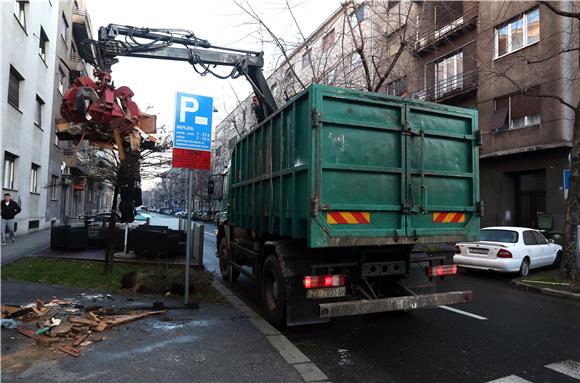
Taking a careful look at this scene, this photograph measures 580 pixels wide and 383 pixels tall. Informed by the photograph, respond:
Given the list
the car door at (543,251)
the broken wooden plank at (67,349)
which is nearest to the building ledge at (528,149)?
the car door at (543,251)

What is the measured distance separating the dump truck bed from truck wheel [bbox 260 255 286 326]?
0.51 m

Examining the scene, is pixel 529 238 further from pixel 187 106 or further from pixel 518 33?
pixel 518 33

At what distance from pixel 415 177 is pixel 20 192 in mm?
16624

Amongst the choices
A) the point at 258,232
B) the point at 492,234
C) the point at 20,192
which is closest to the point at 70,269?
the point at 258,232

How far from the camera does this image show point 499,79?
1934 centimetres

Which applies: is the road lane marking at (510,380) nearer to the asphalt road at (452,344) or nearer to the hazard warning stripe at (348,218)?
the asphalt road at (452,344)

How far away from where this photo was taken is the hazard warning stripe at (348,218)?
16.8ft

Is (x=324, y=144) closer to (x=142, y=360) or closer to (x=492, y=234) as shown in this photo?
(x=142, y=360)

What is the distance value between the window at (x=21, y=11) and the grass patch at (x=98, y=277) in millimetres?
10803

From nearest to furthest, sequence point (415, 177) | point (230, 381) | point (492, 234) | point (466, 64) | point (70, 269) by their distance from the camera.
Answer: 1. point (230, 381)
2. point (415, 177)
3. point (70, 269)
4. point (492, 234)
5. point (466, 64)

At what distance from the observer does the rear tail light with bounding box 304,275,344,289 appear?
5199 mm

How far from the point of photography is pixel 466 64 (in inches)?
826

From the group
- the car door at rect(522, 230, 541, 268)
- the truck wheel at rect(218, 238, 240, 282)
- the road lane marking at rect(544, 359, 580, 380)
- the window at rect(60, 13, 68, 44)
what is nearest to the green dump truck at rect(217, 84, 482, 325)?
the road lane marking at rect(544, 359, 580, 380)

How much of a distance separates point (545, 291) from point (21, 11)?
2016cm
